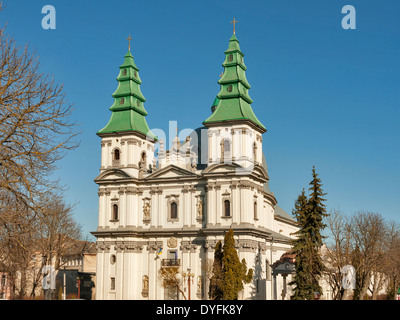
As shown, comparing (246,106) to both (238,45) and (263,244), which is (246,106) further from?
(263,244)

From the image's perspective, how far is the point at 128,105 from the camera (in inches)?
2451

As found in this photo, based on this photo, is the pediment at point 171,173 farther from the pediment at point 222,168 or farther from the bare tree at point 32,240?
the bare tree at point 32,240

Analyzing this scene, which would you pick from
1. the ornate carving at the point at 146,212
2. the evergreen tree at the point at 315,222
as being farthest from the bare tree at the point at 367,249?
the ornate carving at the point at 146,212

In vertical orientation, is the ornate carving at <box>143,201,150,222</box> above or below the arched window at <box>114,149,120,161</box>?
below

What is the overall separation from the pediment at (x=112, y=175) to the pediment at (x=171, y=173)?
247cm

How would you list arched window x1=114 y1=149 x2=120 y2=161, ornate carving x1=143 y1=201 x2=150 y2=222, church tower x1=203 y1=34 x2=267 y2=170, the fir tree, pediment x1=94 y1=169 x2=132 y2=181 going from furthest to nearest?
arched window x1=114 y1=149 x2=120 y2=161, pediment x1=94 y1=169 x2=132 y2=181, ornate carving x1=143 y1=201 x2=150 y2=222, church tower x1=203 y1=34 x2=267 y2=170, the fir tree

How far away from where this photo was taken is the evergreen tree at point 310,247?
46.3 metres

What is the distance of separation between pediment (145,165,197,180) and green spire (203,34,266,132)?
18.0 ft

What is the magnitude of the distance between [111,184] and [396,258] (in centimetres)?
3234

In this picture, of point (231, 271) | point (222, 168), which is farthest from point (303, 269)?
point (222, 168)

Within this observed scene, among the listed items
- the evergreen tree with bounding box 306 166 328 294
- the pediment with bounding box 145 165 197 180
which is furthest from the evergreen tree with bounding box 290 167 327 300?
the pediment with bounding box 145 165 197 180

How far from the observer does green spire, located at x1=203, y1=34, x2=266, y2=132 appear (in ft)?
188

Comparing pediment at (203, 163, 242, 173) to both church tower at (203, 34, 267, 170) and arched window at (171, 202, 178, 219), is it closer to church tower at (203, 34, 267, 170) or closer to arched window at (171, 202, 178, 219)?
church tower at (203, 34, 267, 170)
